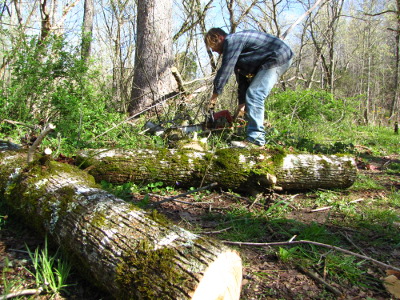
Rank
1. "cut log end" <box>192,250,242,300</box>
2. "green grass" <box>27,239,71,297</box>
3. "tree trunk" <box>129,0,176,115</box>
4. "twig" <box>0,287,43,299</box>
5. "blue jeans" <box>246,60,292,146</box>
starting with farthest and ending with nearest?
1. "tree trunk" <box>129,0,176,115</box>
2. "blue jeans" <box>246,60,292,146</box>
3. "green grass" <box>27,239,71,297</box>
4. "twig" <box>0,287,43,299</box>
5. "cut log end" <box>192,250,242,300</box>

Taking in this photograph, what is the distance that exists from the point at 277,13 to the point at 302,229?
9930mm

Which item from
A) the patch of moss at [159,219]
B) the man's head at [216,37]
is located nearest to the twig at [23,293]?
the patch of moss at [159,219]

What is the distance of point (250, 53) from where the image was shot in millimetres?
4324

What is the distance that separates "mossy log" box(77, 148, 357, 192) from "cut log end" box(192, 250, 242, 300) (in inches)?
69.4

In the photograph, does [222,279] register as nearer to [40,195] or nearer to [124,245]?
[124,245]

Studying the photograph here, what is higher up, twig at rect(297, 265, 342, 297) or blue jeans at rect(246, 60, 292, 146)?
blue jeans at rect(246, 60, 292, 146)

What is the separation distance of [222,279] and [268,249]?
866mm

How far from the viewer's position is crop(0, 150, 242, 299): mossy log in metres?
1.32

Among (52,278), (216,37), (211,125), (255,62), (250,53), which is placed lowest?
(52,278)

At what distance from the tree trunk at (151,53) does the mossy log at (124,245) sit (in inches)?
167

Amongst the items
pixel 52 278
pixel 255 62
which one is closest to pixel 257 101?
pixel 255 62

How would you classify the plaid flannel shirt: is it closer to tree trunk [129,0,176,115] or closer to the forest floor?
the forest floor

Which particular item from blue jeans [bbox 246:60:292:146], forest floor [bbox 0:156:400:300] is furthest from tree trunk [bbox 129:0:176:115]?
forest floor [bbox 0:156:400:300]

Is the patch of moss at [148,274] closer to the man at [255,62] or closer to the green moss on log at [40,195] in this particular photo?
the green moss on log at [40,195]
